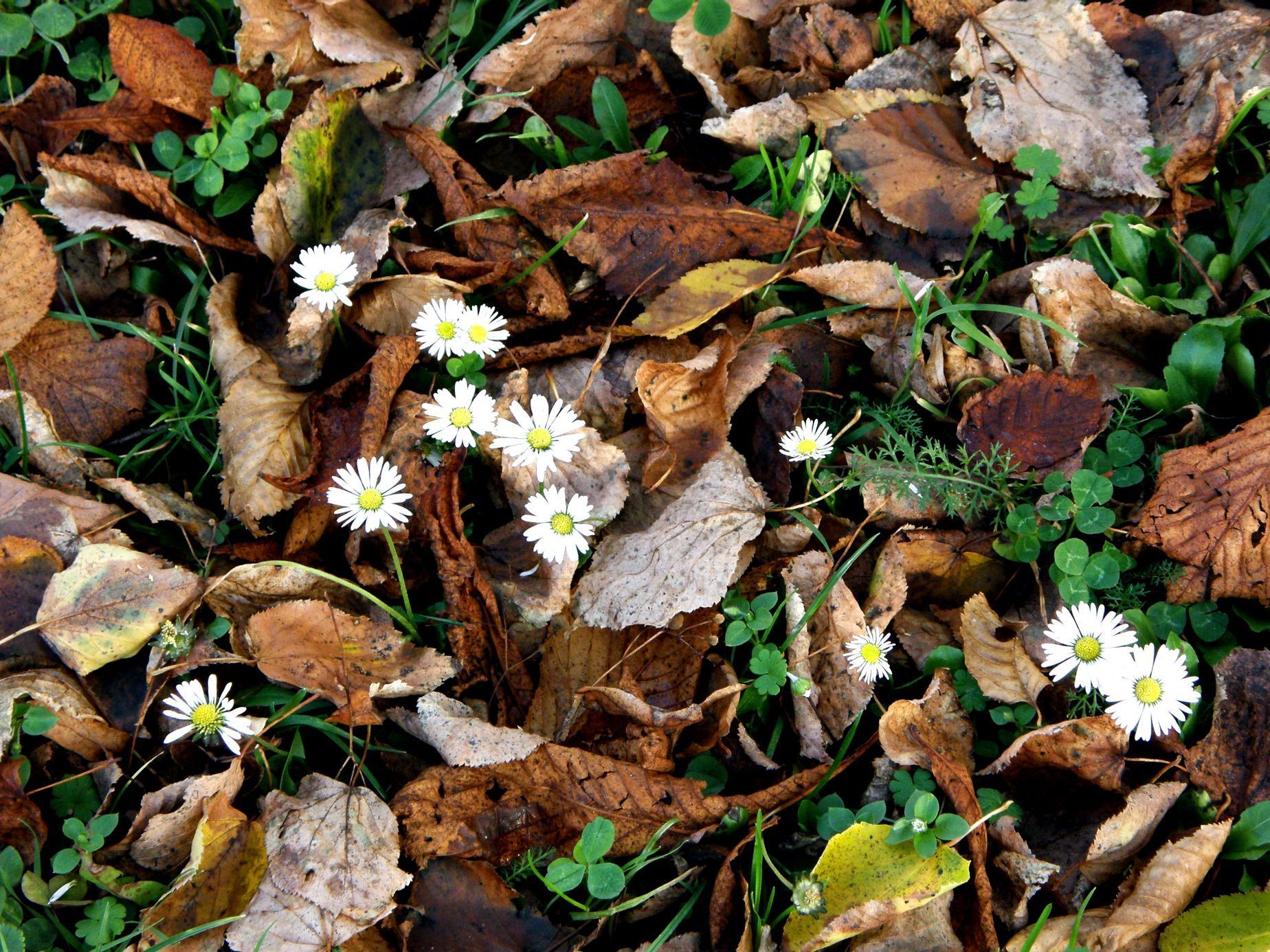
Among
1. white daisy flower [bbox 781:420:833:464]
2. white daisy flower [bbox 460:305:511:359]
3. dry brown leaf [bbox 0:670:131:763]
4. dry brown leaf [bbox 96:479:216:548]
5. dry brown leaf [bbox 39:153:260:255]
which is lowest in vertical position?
dry brown leaf [bbox 0:670:131:763]

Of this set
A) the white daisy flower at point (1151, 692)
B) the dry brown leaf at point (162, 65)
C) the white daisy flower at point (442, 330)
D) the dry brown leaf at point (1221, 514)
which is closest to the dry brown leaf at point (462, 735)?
the white daisy flower at point (442, 330)

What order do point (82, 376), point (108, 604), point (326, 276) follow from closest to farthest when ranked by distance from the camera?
point (108, 604) < point (326, 276) < point (82, 376)

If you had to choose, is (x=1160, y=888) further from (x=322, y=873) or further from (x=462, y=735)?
(x=322, y=873)

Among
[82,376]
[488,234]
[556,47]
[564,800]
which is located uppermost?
[556,47]

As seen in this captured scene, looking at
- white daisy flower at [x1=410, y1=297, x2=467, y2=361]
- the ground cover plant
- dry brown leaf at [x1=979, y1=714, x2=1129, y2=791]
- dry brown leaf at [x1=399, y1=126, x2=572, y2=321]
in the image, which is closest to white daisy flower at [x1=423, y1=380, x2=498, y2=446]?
the ground cover plant

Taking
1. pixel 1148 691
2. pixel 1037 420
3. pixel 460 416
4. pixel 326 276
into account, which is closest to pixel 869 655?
pixel 1148 691

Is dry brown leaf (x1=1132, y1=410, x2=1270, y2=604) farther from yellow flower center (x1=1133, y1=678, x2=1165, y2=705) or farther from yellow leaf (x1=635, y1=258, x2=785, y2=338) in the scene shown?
yellow leaf (x1=635, y1=258, x2=785, y2=338)

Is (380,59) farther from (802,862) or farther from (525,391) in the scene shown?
(802,862)

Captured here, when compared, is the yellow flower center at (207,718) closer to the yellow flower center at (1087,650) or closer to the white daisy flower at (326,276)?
the white daisy flower at (326,276)
